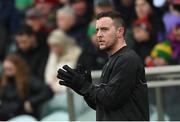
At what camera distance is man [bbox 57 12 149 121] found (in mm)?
5105

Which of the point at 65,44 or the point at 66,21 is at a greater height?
the point at 66,21

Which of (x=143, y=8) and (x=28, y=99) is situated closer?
(x=28, y=99)

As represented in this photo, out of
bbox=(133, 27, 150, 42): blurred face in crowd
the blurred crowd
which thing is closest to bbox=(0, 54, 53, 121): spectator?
→ the blurred crowd

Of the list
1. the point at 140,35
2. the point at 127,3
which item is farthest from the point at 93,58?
the point at 127,3

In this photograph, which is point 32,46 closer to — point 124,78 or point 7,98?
point 7,98

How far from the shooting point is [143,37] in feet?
30.1

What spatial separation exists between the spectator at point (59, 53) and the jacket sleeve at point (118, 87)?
444 centimetres

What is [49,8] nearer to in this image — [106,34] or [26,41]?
[26,41]

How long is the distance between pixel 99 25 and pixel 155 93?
8.54 feet

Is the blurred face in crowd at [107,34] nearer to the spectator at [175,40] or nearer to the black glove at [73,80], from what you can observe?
the black glove at [73,80]

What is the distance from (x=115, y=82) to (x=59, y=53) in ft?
15.8

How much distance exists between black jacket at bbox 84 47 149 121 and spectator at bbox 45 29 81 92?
4.37 metres

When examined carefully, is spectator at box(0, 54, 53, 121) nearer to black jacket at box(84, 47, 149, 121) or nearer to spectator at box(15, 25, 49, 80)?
spectator at box(15, 25, 49, 80)

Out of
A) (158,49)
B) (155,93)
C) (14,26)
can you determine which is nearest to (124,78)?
(155,93)
